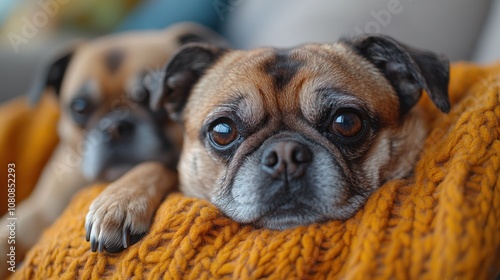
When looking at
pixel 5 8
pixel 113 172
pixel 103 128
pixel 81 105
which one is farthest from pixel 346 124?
pixel 5 8

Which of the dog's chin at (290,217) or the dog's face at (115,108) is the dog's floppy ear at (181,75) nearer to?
the dog's face at (115,108)

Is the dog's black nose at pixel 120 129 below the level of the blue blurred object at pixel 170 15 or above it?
below

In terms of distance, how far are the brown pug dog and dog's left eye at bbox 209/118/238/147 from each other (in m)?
0.34

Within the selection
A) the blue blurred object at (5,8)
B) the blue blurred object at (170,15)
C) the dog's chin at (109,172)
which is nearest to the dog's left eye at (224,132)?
the dog's chin at (109,172)

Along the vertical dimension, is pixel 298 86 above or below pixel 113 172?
above

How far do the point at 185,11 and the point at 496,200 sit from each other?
3.01 metres

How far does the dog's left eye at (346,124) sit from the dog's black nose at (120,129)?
111 centimetres

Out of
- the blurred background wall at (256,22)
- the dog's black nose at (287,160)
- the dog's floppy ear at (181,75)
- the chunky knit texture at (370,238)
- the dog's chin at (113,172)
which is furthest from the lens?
the blurred background wall at (256,22)

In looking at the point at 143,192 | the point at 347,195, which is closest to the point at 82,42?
the point at 143,192

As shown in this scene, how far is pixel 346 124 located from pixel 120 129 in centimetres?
119

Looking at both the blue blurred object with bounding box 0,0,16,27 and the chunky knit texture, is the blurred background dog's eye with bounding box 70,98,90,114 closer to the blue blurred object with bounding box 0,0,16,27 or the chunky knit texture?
the chunky knit texture

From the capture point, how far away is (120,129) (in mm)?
2195

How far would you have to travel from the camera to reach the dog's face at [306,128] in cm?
140

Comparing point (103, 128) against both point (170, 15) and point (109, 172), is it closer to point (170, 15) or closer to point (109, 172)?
point (109, 172)
